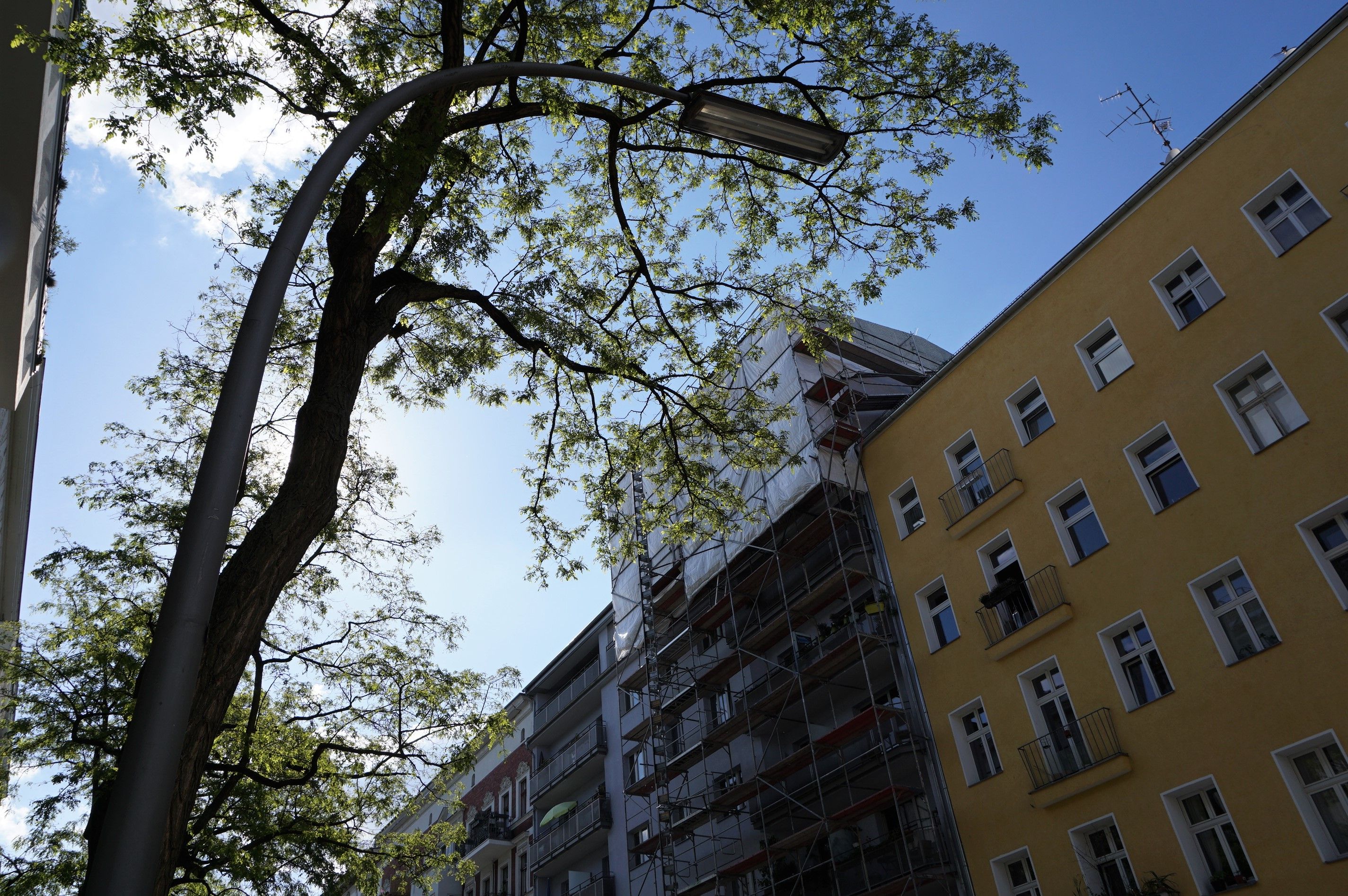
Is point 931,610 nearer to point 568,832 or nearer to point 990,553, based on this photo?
point 990,553

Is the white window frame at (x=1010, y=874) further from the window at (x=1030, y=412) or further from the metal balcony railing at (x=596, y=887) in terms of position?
the metal balcony railing at (x=596, y=887)

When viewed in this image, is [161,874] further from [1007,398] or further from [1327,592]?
[1007,398]

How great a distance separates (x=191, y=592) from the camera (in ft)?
10.7

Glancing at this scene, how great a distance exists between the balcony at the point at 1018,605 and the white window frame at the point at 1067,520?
43 cm

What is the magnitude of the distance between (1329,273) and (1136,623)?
6.10m

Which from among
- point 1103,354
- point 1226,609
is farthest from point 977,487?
point 1226,609

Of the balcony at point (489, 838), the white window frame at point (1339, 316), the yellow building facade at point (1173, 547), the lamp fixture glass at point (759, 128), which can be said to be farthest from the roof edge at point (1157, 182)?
the balcony at point (489, 838)

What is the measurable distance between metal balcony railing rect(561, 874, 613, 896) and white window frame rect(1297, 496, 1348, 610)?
2104 centimetres

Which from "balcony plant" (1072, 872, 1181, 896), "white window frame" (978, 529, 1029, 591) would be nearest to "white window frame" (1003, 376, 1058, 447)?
"white window frame" (978, 529, 1029, 591)

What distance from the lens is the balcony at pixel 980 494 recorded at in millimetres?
18344

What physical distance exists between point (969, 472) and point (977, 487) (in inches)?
19.3

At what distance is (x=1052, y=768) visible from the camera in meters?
15.9

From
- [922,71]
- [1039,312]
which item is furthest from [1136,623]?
[922,71]

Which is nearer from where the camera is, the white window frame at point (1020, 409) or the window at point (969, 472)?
the white window frame at point (1020, 409)
